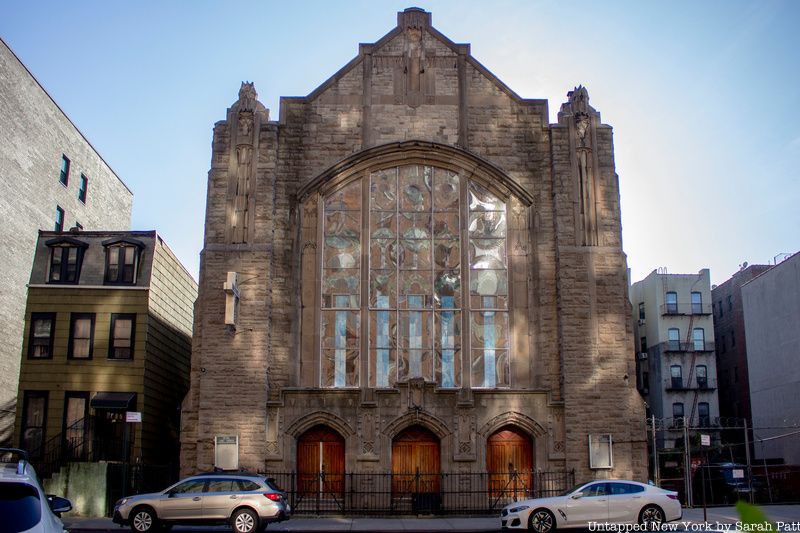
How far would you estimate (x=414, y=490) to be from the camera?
2589 centimetres

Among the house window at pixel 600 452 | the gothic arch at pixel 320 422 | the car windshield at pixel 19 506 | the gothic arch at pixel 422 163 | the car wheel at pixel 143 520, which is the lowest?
the car wheel at pixel 143 520

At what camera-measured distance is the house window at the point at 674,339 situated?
5322cm

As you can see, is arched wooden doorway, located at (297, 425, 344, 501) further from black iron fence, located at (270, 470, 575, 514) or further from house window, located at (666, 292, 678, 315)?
house window, located at (666, 292, 678, 315)

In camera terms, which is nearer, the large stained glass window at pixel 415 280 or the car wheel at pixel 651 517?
the car wheel at pixel 651 517

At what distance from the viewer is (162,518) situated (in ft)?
65.5

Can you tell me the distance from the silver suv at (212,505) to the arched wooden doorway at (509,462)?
8.22m

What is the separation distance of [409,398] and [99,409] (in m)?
10.8

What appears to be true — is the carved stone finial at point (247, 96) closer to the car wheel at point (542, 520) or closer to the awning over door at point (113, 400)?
the awning over door at point (113, 400)

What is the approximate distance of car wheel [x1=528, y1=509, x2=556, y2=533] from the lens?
19.6 metres

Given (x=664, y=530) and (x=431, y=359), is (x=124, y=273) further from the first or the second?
(x=664, y=530)

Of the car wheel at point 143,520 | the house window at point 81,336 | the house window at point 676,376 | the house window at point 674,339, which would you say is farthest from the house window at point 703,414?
the car wheel at point 143,520

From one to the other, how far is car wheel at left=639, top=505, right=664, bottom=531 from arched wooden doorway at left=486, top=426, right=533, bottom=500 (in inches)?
257

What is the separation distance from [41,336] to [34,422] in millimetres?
2955

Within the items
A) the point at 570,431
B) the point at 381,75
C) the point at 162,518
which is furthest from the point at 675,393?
the point at 162,518
